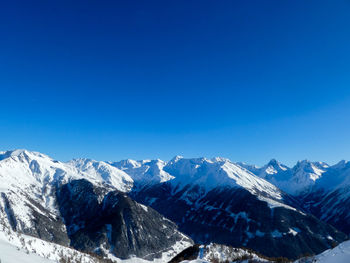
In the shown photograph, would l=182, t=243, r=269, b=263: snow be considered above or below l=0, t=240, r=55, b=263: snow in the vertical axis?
below

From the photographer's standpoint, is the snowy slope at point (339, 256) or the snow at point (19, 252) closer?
the snow at point (19, 252)

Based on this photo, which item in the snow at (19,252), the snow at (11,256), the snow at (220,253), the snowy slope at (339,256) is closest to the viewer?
the snow at (11,256)

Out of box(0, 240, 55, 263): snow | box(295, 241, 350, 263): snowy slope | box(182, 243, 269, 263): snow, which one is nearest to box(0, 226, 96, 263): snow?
box(0, 240, 55, 263): snow

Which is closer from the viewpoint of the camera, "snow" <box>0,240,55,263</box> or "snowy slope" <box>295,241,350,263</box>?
"snow" <box>0,240,55,263</box>

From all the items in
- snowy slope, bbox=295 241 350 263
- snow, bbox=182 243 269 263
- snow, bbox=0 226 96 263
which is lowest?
snow, bbox=182 243 269 263

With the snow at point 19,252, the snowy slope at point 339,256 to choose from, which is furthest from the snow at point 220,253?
the snowy slope at point 339,256

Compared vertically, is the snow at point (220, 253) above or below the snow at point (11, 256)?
below

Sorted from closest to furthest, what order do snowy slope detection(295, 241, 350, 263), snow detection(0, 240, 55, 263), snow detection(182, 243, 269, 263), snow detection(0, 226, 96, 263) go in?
snow detection(0, 240, 55, 263)
snow detection(0, 226, 96, 263)
snowy slope detection(295, 241, 350, 263)
snow detection(182, 243, 269, 263)

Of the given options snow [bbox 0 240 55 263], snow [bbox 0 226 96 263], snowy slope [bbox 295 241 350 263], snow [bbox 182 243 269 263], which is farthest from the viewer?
snow [bbox 182 243 269 263]

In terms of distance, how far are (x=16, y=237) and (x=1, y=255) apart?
23.0 m

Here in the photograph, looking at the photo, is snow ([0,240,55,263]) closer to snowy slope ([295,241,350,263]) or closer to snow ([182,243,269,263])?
snowy slope ([295,241,350,263])

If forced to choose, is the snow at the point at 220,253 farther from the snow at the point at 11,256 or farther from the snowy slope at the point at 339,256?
the snow at the point at 11,256

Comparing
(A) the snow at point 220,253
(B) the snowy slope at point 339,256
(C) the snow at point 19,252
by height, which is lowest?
(A) the snow at point 220,253

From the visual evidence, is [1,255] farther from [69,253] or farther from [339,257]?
[339,257]
